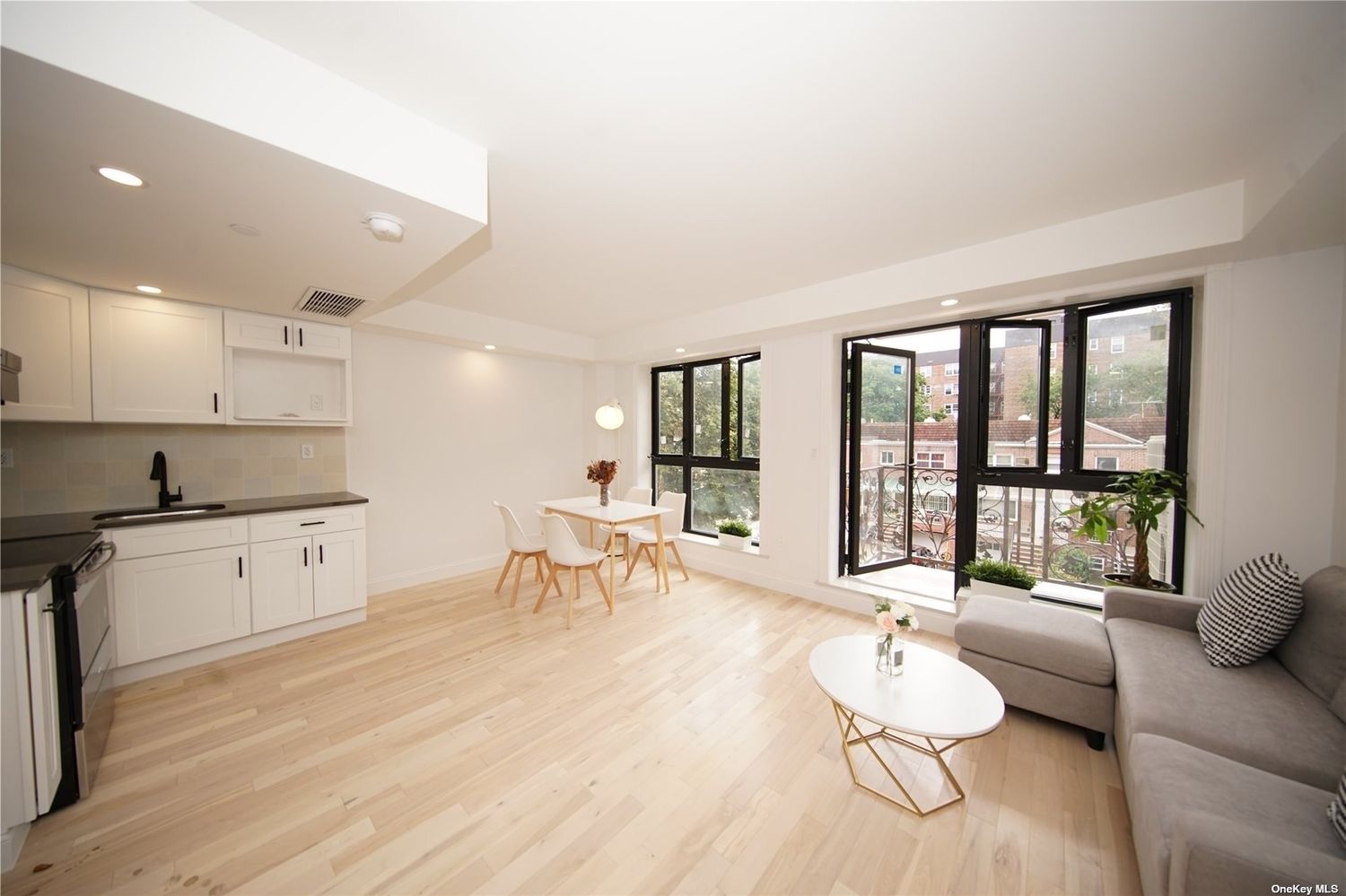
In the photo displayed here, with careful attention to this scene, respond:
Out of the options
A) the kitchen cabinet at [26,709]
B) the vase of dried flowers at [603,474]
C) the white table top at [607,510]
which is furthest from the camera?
the vase of dried flowers at [603,474]

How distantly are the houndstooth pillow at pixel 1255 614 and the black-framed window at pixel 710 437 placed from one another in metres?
2.96

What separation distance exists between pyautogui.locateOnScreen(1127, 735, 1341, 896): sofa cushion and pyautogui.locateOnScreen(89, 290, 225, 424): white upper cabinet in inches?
193

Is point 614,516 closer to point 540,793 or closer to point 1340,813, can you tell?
point 540,793

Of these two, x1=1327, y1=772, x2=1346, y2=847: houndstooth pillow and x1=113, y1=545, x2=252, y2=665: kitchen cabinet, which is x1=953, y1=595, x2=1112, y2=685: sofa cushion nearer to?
x1=1327, y1=772, x2=1346, y2=847: houndstooth pillow

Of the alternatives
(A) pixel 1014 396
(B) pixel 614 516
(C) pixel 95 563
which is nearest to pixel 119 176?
(C) pixel 95 563

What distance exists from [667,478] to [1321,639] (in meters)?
4.71

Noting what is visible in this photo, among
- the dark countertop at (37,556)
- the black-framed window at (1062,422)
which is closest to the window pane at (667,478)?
the black-framed window at (1062,422)

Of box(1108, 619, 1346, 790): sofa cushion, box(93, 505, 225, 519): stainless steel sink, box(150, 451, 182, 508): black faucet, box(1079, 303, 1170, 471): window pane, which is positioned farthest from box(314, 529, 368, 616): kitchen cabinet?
→ box(1079, 303, 1170, 471): window pane

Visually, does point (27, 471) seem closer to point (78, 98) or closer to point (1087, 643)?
point (78, 98)

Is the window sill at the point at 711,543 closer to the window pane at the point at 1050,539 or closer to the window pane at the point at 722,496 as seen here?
the window pane at the point at 722,496

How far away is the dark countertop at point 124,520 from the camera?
230cm

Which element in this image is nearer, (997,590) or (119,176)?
(119,176)

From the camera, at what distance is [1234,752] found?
1.46 m

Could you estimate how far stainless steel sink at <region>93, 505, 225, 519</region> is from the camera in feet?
8.65
